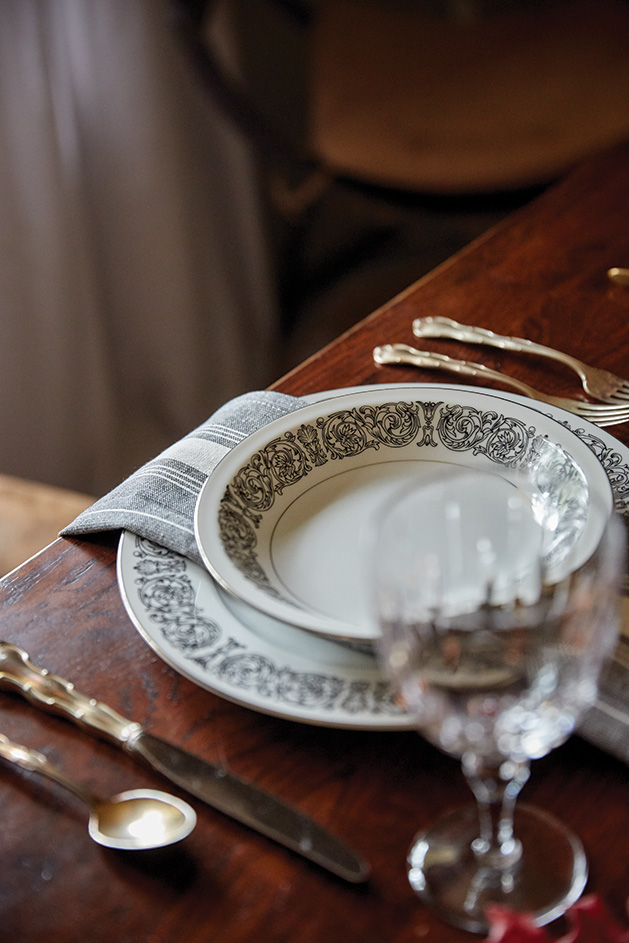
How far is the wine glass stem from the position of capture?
29cm

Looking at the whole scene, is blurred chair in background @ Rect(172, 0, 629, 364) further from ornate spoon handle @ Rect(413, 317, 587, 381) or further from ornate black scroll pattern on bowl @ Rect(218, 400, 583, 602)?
ornate black scroll pattern on bowl @ Rect(218, 400, 583, 602)

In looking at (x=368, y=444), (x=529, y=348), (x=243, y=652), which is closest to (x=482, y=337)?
(x=529, y=348)

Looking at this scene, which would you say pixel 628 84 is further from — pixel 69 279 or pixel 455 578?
pixel 455 578

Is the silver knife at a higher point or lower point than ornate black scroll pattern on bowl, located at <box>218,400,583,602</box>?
lower

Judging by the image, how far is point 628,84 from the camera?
4.32 ft

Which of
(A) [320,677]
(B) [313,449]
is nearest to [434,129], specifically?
(B) [313,449]

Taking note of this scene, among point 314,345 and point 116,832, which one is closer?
point 116,832

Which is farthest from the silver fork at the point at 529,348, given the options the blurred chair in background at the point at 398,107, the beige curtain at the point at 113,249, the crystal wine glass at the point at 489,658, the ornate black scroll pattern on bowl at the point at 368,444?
the beige curtain at the point at 113,249

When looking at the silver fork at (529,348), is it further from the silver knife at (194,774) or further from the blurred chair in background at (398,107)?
the blurred chair in background at (398,107)

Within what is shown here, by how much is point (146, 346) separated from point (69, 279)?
20cm

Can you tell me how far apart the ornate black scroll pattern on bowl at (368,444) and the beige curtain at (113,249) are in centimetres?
101

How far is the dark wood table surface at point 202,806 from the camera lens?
306 millimetres

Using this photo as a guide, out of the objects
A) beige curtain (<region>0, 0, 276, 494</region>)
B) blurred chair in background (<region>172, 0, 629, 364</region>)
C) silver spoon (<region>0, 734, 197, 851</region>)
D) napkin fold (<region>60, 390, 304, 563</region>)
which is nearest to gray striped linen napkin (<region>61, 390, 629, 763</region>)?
napkin fold (<region>60, 390, 304, 563</region>)

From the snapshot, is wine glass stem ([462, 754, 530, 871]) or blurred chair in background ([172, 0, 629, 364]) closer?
wine glass stem ([462, 754, 530, 871])
